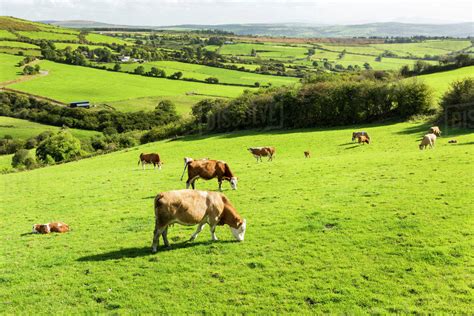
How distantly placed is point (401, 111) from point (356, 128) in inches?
286

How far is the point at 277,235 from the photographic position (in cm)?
1457

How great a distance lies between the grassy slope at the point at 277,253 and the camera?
34.7ft

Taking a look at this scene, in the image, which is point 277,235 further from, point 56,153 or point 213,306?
point 56,153

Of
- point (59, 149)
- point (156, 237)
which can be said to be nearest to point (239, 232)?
point (156, 237)

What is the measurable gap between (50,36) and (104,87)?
254 ft

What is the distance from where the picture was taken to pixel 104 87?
11975cm

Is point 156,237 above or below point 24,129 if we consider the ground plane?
above

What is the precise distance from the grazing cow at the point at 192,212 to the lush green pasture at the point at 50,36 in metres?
183

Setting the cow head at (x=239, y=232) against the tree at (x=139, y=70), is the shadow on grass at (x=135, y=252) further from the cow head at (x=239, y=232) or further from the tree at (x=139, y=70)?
the tree at (x=139, y=70)

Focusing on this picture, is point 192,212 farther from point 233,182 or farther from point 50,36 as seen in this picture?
point 50,36

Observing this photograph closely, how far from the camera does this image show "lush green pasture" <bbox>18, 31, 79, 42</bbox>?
168m

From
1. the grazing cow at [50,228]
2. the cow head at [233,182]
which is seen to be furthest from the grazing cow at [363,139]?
the grazing cow at [50,228]

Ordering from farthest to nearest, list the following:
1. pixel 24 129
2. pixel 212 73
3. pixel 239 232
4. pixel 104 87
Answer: pixel 212 73 < pixel 104 87 < pixel 24 129 < pixel 239 232

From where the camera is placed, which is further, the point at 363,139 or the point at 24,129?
the point at 24,129
